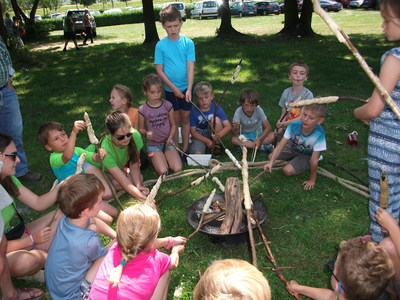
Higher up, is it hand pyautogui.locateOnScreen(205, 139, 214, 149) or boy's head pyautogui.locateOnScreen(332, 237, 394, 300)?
boy's head pyautogui.locateOnScreen(332, 237, 394, 300)

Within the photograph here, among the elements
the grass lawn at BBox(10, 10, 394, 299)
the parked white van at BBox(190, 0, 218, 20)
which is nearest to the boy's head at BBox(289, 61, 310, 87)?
the grass lawn at BBox(10, 10, 394, 299)

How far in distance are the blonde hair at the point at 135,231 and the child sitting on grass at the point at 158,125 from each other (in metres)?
2.10

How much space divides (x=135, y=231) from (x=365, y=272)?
119cm

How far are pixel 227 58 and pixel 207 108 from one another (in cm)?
559

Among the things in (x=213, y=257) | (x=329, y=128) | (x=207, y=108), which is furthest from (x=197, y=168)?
(x=329, y=128)

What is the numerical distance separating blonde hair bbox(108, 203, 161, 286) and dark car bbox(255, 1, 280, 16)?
29.5 meters

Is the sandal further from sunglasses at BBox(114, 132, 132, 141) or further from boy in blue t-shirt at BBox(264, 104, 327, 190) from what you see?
boy in blue t-shirt at BBox(264, 104, 327, 190)

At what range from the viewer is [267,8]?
28.5 meters

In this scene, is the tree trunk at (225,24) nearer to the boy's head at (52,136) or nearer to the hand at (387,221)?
the boy's head at (52,136)

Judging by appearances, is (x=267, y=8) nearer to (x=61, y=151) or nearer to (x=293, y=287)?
(x=61, y=151)

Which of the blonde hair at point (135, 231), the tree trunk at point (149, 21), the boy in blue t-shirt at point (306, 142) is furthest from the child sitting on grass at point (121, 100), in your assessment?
the tree trunk at point (149, 21)

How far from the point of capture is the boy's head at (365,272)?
168cm

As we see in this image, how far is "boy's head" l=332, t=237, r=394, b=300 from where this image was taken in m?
1.68

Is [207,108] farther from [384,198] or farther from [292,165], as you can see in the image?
[384,198]
